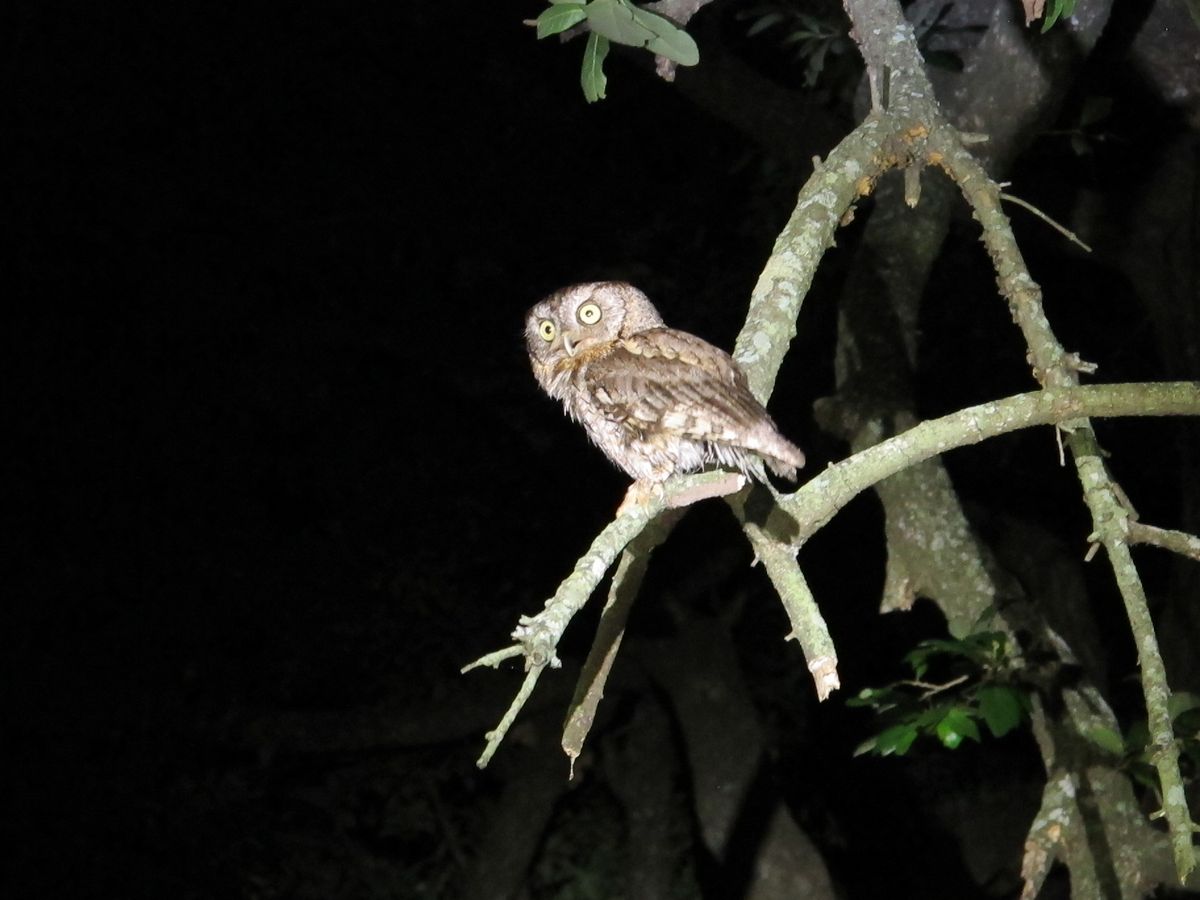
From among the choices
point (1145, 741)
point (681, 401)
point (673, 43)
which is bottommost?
point (1145, 741)

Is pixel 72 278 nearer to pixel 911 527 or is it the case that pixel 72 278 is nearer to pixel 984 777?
pixel 911 527

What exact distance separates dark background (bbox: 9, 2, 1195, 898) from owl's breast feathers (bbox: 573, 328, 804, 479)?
211 centimetres

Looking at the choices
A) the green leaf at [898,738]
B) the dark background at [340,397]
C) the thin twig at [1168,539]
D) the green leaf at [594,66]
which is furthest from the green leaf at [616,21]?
the dark background at [340,397]

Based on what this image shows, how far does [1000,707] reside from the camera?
2.48 m

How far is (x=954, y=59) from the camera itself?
3.53 metres

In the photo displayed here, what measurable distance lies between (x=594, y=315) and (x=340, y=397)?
2.58m

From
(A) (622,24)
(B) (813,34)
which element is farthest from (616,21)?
(B) (813,34)

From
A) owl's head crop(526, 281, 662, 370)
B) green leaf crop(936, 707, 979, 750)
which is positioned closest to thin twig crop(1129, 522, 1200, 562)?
green leaf crop(936, 707, 979, 750)

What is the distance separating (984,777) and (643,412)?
4192 mm

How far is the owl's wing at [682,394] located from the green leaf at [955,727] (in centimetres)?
73

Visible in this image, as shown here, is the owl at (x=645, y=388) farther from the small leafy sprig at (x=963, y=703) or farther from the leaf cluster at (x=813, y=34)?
the leaf cluster at (x=813, y=34)

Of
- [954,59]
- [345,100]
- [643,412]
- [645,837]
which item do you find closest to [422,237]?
[345,100]

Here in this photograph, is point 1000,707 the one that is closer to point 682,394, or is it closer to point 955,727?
point 955,727

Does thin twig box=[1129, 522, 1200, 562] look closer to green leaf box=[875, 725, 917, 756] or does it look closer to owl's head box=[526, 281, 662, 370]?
green leaf box=[875, 725, 917, 756]
